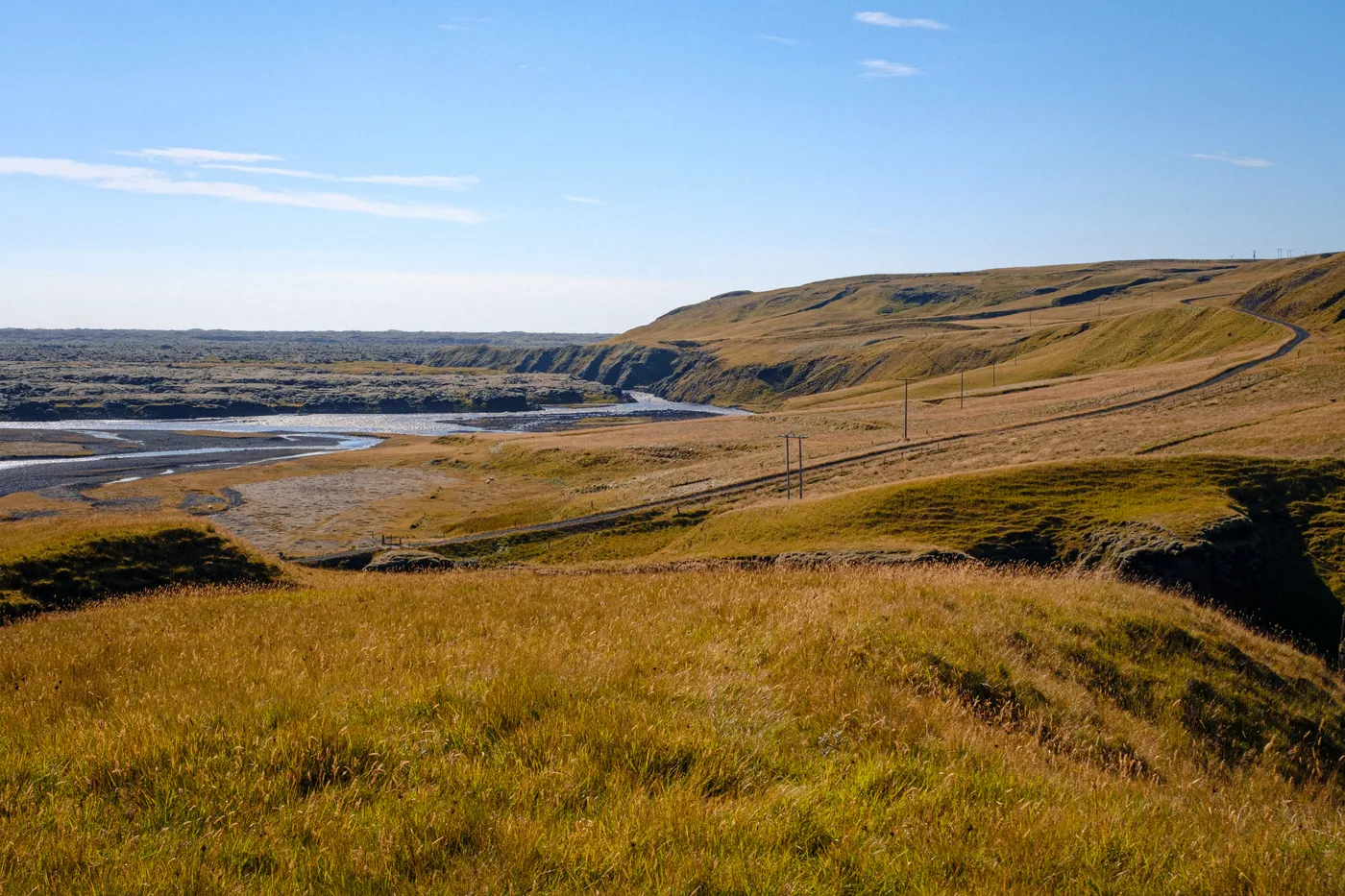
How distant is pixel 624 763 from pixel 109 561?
1026 inches

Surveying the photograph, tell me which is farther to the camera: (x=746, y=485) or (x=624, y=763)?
(x=746, y=485)

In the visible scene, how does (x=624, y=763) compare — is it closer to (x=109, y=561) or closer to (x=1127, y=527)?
(x=109, y=561)

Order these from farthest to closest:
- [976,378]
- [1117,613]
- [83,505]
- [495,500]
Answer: [976,378] < [495,500] < [83,505] < [1117,613]

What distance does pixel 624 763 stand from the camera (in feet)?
19.5

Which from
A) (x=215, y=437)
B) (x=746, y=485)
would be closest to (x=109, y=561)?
(x=746, y=485)

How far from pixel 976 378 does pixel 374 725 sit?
572ft

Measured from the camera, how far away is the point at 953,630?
1127 cm

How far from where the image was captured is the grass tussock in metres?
22.8

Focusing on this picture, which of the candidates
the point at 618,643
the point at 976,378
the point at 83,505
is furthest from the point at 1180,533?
the point at 976,378

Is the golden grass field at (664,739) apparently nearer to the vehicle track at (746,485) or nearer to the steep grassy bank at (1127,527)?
the steep grassy bank at (1127,527)

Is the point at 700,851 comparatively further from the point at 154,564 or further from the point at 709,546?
the point at 709,546

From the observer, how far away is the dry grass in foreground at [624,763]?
15.5ft

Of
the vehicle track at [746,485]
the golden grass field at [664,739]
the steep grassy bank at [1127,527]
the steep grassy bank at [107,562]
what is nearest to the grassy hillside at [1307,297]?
the vehicle track at [746,485]

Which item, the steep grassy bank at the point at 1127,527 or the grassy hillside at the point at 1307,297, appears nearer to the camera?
the steep grassy bank at the point at 1127,527
